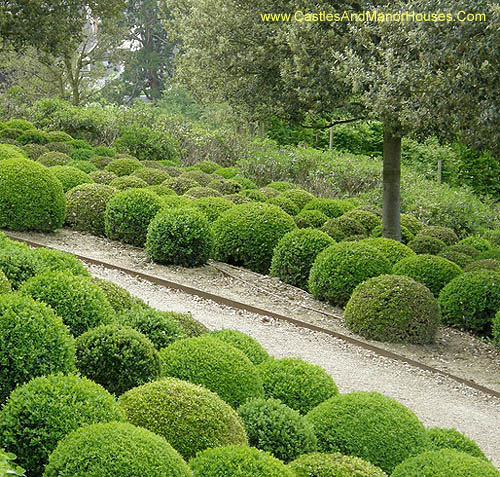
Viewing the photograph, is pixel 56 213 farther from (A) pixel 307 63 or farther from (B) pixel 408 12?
(B) pixel 408 12

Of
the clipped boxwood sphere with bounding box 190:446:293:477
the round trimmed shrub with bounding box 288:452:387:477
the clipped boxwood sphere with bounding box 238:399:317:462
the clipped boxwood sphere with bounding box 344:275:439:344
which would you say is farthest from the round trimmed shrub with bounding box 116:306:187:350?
the clipped boxwood sphere with bounding box 344:275:439:344

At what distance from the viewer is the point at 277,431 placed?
173 inches

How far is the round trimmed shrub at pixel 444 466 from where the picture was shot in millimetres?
4219

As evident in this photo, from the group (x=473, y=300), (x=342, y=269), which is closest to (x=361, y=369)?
(x=342, y=269)

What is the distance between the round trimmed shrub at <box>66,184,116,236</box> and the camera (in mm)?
10508

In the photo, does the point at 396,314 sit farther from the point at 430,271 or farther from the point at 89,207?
the point at 89,207

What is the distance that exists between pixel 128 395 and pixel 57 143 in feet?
42.1

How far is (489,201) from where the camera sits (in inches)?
746

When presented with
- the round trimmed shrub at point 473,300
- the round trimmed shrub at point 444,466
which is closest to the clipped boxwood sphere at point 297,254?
the round trimmed shrub at point 473,300

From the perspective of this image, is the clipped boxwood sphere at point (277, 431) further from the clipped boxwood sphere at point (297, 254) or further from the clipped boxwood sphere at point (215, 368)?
the clipped boxwood sphere at point (297, 254)

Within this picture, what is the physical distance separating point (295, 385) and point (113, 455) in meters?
2.31

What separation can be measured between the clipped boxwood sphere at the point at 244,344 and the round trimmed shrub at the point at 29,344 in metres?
1.71

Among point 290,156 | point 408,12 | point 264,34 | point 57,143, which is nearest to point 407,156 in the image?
point 290,156

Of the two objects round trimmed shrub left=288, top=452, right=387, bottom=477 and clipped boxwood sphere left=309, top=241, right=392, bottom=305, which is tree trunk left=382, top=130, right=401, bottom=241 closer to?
clipped boxwood sphere left=309, top=241, right=392, bottom=305
